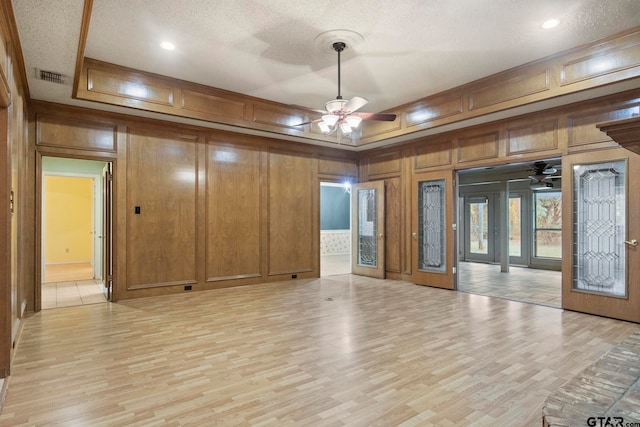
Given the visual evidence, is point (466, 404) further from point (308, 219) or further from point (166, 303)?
point (308, 219)

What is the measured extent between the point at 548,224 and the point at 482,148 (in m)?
5.28

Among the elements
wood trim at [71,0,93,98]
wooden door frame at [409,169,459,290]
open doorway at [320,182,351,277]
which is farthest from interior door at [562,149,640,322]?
open doorway at [320,182,351,277]

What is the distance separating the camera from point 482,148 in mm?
5793

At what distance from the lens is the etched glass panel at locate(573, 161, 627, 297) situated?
4.40 m

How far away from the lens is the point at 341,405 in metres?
2.31

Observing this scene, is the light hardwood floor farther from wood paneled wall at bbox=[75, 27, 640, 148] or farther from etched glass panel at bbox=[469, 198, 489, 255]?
etched glass panel at bbox=[469, 198, 489, 255]

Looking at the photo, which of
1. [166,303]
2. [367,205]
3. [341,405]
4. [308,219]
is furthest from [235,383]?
[367,205]

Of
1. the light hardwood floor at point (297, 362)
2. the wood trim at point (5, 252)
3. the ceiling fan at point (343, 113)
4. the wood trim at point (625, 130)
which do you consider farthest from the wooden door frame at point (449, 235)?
the wood trim at point (5, 252)

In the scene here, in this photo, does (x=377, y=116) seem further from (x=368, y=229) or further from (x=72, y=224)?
(x=72, y=224)

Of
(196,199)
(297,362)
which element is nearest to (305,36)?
(196,199)

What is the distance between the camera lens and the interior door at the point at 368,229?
739 cm

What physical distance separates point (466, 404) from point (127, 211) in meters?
5.09

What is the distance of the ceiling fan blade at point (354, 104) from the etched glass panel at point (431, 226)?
293cm

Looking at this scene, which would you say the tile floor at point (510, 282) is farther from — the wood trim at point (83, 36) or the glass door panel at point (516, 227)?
the wood trim at point (83, 36)
